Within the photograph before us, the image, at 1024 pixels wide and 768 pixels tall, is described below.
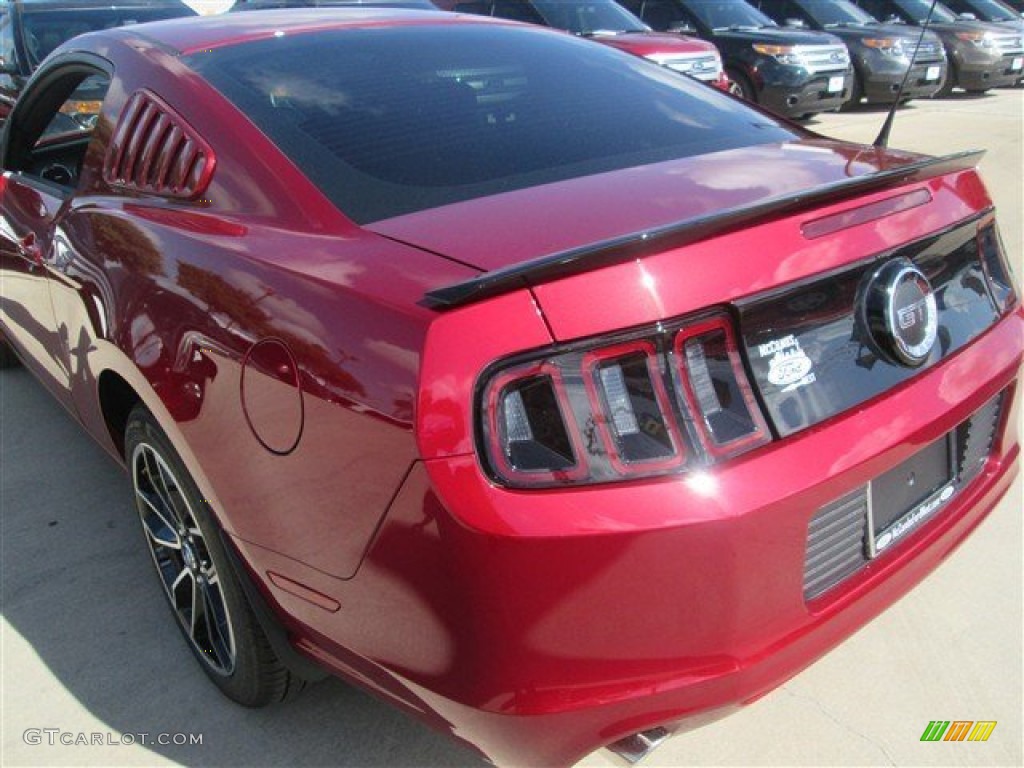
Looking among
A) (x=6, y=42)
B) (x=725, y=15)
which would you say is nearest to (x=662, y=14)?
(x=725, y=15)

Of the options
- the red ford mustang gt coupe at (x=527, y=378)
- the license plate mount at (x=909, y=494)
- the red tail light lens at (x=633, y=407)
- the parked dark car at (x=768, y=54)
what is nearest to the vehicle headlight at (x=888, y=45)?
the parked dark car at (x=768, y=54)

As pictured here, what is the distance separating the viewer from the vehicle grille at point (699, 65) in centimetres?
884

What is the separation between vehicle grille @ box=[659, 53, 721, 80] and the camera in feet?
29.0

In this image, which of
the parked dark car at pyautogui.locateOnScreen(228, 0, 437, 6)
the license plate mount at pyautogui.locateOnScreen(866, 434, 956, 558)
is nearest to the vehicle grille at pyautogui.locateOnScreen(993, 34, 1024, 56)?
the parked dark car at pyautogui.locateOnScreen(228, 0, 437, 6)

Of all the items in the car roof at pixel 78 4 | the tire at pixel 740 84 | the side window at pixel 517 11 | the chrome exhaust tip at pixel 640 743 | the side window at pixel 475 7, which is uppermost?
the chrome exhaust tip at pixel 640 743

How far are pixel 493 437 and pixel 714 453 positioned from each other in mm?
356

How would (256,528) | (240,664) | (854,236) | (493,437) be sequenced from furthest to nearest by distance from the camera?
(240,664) < (256,528) < (854,236) < (493,437)

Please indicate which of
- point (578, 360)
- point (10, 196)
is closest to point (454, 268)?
point (578, 360)

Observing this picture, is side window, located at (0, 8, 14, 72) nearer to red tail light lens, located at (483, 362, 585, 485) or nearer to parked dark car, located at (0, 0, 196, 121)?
parked dark car, located at (0, 0, 196, 121)

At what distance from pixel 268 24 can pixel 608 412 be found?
1.79m

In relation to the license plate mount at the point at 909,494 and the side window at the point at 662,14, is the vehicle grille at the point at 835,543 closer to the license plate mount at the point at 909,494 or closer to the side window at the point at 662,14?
the license plate mount at the point at 909,494

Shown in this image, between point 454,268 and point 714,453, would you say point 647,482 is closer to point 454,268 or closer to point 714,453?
point 714,453

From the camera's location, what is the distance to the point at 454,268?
1582 millimetres

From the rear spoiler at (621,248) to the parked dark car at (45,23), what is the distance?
6838 millimetres
